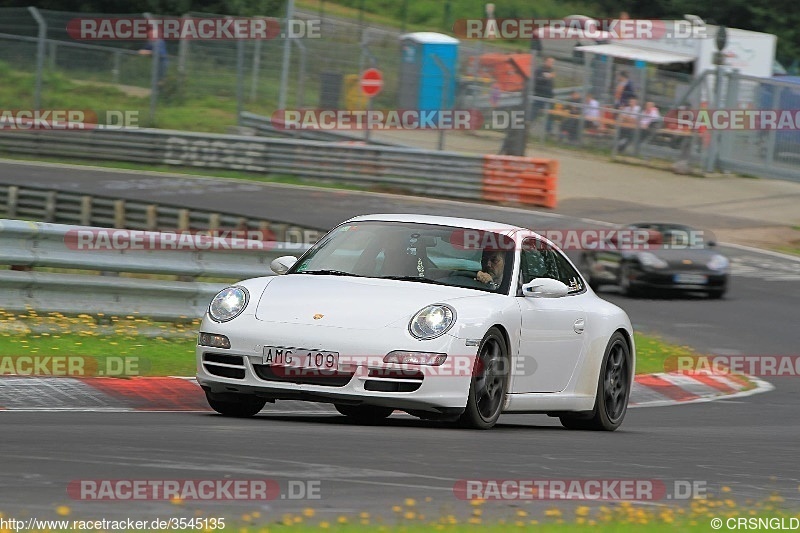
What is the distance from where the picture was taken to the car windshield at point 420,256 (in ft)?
31.6

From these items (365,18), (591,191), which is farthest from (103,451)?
(365,18)

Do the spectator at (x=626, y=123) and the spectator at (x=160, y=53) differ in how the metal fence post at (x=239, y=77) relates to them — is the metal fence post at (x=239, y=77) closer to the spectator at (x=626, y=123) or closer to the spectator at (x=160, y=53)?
the spectator at (x=160, y=53)

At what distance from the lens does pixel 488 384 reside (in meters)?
9.19

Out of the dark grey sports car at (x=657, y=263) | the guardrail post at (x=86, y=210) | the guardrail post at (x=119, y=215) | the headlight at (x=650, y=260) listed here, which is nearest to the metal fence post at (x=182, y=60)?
the guardrail post at (x=86, y=210)

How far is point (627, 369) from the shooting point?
1110 centimetres

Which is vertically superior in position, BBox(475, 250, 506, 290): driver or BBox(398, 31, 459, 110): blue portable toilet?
BBox(475, 250, 506, 290): driver

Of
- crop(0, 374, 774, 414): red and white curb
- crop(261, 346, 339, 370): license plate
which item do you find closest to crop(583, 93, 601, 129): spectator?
crop(0, 374, 774, 414): red and white curb

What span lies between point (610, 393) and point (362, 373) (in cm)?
268

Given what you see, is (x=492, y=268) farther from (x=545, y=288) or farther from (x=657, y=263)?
(x=657, y=263)

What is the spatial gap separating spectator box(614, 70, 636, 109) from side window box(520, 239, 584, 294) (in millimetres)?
25730

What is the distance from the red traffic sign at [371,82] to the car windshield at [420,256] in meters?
23.4

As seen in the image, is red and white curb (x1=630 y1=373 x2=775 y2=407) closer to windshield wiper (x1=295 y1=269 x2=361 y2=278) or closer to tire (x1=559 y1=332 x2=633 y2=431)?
tire (x1=559 y1=332 x2=633 y2=431)

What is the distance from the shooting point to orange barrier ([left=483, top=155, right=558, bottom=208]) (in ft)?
98.1

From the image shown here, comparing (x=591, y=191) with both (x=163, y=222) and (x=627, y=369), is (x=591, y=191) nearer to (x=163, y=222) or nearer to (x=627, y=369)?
(x=163, y=222)
